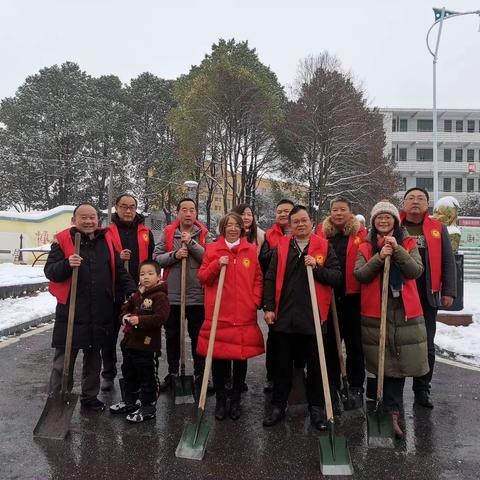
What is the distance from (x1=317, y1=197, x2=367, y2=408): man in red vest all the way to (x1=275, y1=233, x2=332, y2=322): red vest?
1.59 ft

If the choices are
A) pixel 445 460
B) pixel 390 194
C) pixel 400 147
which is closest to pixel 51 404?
pixel 445 460

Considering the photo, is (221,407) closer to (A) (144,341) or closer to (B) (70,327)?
(A) (144,341)

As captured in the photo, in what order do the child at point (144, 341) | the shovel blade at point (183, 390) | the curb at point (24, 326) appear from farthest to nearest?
the curb at point (24, 326), the shovel blade at point (183, 390), the child at point (144, 341)

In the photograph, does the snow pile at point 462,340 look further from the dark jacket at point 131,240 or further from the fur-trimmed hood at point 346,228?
the dark jacket at point 131,240

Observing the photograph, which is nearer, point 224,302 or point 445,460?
point 445,460

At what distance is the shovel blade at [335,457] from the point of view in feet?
10.1

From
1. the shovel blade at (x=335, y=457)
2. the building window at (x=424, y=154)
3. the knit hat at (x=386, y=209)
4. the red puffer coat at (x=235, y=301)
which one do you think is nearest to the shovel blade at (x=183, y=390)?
the red puffer coat at (x=235, y=301)

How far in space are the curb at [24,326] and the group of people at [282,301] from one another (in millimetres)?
3513

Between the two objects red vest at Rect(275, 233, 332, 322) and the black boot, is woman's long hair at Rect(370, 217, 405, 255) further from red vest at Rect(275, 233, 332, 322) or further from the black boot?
the black boot

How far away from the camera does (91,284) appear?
4.15m

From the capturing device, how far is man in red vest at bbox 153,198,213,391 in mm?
4688

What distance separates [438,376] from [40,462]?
421 centimetres

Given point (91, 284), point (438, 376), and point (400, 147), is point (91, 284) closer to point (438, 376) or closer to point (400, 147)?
point (438, 376)

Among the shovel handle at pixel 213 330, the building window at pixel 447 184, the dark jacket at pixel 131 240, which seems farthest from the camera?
the building window at pixel 447 184
